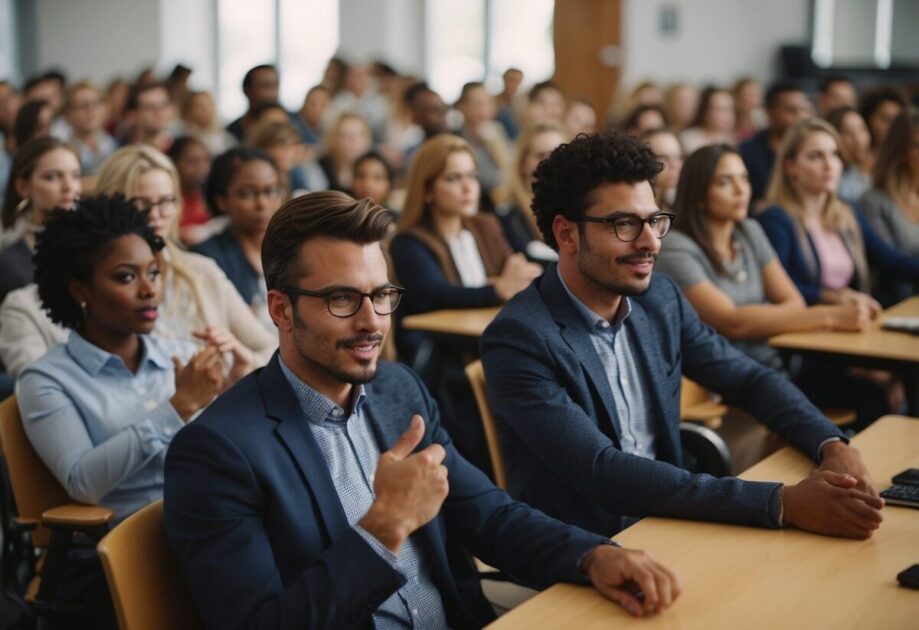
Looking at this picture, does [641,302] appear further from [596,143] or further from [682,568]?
[682,568]

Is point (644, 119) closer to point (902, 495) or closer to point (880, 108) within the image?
point (880, 108)

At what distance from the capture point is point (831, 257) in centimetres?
454

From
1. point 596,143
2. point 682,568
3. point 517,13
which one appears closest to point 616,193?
point 596,143

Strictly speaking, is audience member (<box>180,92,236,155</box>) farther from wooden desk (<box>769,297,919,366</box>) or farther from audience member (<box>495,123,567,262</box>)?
wooden desk (<box>769,297,919,366</box>)

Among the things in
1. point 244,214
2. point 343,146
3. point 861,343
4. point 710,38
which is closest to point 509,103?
point 710,38

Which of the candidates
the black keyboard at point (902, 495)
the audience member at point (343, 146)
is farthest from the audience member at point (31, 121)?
the black keyboard at point (902, 495)

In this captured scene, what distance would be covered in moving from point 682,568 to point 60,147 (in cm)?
303

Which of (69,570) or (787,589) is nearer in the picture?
(787,589)

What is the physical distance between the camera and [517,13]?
13117 millimetres

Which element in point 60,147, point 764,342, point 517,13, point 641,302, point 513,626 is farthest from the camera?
point 517,13

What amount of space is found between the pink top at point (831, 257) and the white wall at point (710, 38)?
7043 millimetres

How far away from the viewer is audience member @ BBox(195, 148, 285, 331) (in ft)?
13.2

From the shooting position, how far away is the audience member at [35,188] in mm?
3871

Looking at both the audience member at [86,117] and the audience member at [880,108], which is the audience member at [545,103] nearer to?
the audience member at [880,108]
